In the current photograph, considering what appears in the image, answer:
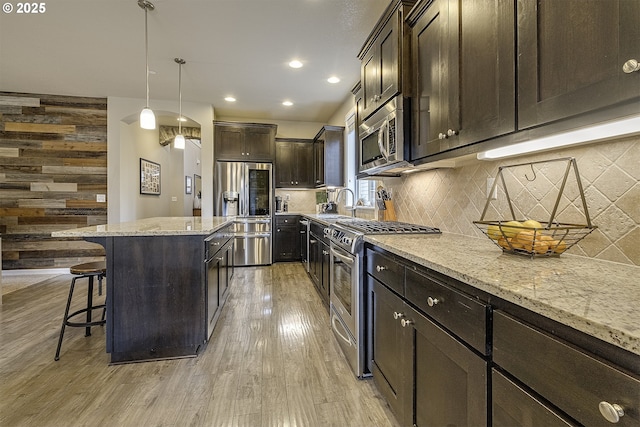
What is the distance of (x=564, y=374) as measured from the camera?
23.4 inches

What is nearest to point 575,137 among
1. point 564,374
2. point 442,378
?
point 564,374

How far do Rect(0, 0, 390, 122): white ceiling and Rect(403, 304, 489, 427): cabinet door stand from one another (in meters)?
2.64

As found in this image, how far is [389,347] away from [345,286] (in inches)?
26.4

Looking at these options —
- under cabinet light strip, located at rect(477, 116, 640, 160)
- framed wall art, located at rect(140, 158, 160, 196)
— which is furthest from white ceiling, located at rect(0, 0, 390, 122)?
under cabinet light strip, located at rect(477, 116, 640, 160)

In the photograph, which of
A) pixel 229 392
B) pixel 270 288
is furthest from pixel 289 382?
pixel 270 288

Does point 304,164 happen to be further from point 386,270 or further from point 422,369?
point 422,369

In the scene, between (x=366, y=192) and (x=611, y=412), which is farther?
(x=366, y=192)

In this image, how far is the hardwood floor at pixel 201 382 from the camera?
5.06 ft

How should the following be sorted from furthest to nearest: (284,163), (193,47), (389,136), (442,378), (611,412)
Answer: (284,163) < (193,47) < (389,136) < (442,378) < (611,412)

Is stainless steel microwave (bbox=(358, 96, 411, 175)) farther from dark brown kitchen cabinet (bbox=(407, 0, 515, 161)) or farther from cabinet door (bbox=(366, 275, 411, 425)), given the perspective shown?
cabinet door (bbox=(366, 275, 411, 425))

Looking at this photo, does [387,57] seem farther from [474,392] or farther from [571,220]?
[474,392]

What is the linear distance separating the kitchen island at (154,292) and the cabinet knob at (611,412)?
2.10 m

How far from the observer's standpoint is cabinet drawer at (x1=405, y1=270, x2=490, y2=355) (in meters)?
0.84

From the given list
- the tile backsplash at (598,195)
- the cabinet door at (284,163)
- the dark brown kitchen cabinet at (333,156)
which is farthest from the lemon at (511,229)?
the cabinet door at (284,163)
